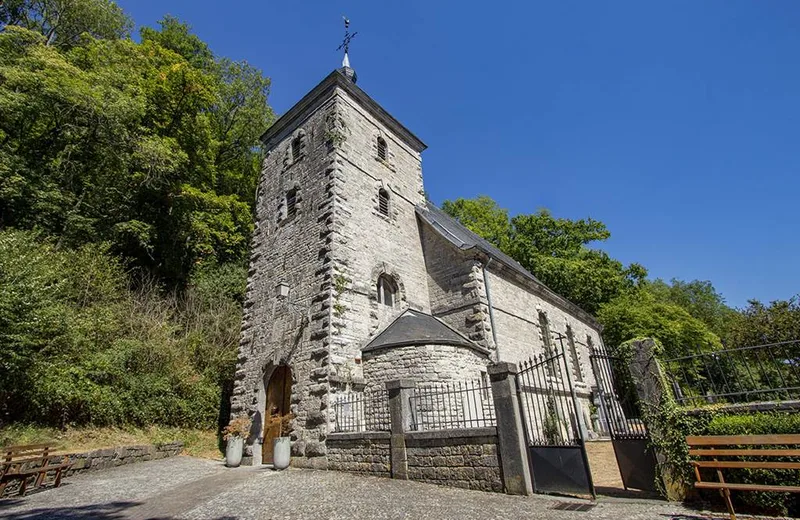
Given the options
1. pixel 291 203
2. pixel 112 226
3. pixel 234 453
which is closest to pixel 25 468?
pixel 234 453

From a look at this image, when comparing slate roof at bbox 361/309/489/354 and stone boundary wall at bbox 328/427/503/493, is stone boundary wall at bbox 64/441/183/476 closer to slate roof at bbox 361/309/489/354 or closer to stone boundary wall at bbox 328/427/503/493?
stone boundary wall at bbox 328/427/503/493

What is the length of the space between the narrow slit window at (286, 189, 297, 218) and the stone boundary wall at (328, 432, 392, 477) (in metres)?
7.54

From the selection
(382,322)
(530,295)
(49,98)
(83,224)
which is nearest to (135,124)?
(49,98)

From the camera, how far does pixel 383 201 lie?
13.6 m

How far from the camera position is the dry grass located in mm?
8836

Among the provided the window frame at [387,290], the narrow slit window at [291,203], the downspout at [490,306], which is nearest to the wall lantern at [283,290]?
the window frame at [387,290]

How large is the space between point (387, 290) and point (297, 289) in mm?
2842

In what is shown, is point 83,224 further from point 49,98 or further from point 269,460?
point 269,460

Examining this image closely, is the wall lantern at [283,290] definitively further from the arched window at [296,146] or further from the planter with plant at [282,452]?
the arched window at [296,146]

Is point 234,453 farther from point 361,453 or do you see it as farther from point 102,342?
point 102,342

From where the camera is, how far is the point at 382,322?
1113cm

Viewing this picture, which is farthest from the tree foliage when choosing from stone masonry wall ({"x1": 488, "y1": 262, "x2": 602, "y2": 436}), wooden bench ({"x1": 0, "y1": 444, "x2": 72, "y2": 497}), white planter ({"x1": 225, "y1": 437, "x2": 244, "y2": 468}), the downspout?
stone masonry wall ({"x1": 488, "y1": 262, "x2": 602, "y2": 436})

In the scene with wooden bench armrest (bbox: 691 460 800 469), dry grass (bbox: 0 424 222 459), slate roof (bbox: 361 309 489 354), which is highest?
slate roof (bbox: 361 309 489 354)

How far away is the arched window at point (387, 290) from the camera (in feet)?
38.8
